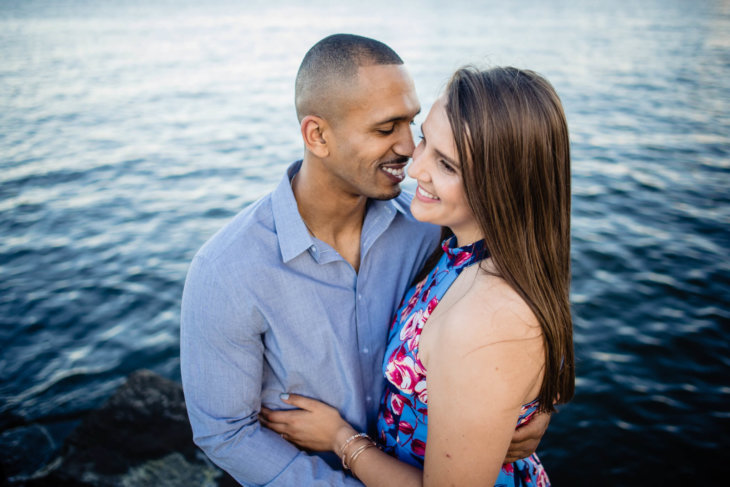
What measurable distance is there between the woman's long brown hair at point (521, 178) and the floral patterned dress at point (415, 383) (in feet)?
0.50

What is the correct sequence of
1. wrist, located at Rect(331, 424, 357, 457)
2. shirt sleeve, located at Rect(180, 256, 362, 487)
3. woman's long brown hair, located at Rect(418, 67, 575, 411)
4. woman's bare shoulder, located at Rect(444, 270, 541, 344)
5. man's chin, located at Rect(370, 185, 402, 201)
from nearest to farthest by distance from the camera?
woman's bare shoulder, located at Rect(444, 270, 541, 344)
woman's long brown hair, located at Rect(418, 67, 575, 411)
shirt sleeve, located at Rect(180, 256, 362, 487)
wrist, located at Rect(331, 424, 357, 457)
man's chin, located at Rect(370, 185, 402, 201)

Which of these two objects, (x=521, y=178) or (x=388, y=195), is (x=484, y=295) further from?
(x=388, y=195)

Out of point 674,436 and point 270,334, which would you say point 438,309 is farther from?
point 674,436

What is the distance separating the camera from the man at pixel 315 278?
1971 millimetres

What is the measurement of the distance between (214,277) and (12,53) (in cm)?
2394

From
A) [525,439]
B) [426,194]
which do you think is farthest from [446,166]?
[525,439]

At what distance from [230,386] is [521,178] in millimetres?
1350

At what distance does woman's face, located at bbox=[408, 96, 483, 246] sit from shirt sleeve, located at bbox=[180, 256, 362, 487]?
2.70 ft

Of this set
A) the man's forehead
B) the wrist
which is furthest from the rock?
the man's forehead

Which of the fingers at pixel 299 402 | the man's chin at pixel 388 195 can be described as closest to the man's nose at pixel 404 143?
the man's chin at pixel 388 195

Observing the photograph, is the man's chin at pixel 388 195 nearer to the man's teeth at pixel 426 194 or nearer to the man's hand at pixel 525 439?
the man's teeth at pixel 426 194

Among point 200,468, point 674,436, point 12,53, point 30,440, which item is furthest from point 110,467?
point 12,53

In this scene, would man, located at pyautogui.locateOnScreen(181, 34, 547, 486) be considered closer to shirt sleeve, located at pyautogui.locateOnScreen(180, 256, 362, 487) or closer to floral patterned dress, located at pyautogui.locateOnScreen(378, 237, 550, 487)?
shirt sleeve, located at pyautogui.locateOnScreen(180, 256, 362, 487)

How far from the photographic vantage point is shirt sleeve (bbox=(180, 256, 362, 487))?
1.95m
